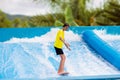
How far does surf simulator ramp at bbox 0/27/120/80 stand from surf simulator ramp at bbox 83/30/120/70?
0.36 feet

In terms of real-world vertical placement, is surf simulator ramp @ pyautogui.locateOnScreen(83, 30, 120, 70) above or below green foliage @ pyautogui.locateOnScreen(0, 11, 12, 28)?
above

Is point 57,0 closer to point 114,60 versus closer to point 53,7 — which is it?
point 53,7

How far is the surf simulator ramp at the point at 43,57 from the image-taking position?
859 centimetres

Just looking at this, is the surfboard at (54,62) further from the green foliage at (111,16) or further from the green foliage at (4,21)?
the green foliage at (4,21)

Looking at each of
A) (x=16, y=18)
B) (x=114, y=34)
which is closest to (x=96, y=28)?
(x=114, y=34)

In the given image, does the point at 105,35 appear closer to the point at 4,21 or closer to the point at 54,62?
the point at 54,62

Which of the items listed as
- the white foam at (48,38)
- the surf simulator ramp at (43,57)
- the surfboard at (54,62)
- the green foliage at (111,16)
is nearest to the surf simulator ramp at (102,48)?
the surf simulator ramp at (43,57)

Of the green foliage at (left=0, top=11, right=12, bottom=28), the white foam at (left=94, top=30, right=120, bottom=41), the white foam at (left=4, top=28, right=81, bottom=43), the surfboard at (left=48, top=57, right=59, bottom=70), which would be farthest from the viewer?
the green foliage at (left=0, top=11, right=12, bottom=28)

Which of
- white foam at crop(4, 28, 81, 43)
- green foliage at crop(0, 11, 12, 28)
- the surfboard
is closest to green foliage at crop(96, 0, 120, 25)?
white foam at crop(4, 28, 81, 43)

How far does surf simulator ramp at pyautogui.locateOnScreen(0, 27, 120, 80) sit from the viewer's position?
859cm

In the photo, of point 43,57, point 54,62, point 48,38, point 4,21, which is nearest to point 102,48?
point 54,62

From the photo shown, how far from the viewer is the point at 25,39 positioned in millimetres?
10938

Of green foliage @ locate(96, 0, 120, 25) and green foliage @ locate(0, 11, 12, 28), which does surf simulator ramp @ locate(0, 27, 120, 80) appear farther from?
green foliage @ locate(0, 11, 12, 28)

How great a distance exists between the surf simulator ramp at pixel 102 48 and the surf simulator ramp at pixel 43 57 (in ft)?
0.36
